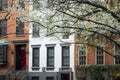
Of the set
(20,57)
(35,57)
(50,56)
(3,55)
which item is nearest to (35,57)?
(35,57)

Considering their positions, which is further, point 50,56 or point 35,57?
point 35,57

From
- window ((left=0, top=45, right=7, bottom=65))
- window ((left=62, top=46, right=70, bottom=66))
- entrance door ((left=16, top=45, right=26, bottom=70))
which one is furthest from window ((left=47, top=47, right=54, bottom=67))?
window ((left=0, top=45, right=7, bottom=65))

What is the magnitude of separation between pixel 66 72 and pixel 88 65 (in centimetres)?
303

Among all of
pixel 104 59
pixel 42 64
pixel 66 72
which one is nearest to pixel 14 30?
pixel 42 64

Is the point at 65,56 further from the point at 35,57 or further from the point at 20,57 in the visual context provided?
the point at 20,57

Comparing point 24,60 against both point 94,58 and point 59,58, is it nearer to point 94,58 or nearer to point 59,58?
point 59,58

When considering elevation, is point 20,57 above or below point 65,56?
below

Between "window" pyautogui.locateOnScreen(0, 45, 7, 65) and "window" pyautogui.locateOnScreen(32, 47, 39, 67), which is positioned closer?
"window" pyautogui.locateOnScreen(32, 47, 39, 67)

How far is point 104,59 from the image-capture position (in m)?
44.2

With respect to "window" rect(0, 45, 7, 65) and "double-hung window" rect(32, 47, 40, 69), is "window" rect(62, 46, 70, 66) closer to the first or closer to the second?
"double-hung window" rect(32, 47, 40, 69)

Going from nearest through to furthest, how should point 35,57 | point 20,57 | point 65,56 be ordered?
point 65,56
point 35,57
point 20,57

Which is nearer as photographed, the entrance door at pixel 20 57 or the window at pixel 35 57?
the window at pixel 35 57

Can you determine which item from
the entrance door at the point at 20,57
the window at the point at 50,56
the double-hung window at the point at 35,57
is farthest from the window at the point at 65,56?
the entrance door at the point at 20,57

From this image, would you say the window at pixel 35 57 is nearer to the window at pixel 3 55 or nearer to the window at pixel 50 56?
the window at pixel 50 56
